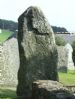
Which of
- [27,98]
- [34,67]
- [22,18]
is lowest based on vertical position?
[27,98]

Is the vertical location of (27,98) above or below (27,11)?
below

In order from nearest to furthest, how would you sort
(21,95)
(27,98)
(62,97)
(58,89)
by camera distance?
(62,97) → (58,89) → (27,98) → (21,95)

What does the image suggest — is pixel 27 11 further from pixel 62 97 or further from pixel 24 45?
pixel 62 97

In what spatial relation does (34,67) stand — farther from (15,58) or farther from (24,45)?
(15,58)

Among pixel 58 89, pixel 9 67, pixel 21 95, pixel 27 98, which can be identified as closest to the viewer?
pixel 58 89

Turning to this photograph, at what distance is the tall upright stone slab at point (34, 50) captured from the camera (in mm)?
17297

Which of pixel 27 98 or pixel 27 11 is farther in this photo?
pixel 27 11

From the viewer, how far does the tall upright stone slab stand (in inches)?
681

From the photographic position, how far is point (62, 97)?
10398 mm

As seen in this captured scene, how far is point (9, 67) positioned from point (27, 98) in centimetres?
856

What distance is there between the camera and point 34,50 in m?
17.5

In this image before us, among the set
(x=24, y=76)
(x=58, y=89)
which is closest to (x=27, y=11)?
(x=24, y=76)

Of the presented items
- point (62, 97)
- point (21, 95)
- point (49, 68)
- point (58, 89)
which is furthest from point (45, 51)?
point (62, 97)

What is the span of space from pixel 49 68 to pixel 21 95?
1.60 meters
